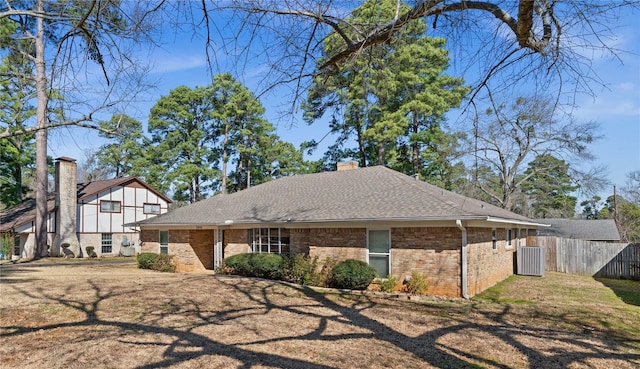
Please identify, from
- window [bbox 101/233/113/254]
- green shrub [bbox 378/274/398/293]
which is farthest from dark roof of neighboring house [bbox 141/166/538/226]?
window [bbox 101/233/113/254]

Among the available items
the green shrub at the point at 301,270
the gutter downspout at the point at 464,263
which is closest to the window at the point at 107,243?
the green shrub at the point at 301,270

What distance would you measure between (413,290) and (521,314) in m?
3.15

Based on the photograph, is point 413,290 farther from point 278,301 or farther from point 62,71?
point 62,71

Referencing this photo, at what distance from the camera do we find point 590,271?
1880 cm

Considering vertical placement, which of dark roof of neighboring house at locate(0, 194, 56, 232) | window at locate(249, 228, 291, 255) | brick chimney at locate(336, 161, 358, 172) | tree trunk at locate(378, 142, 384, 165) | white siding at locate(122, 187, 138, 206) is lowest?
window at locate(249, 228, 291, 255)

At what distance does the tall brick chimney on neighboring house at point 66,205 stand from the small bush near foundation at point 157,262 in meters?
11.2

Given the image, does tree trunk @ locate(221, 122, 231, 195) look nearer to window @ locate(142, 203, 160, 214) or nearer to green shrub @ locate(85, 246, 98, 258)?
window @ locate(142, 203, 160, 214)

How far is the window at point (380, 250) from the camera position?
42.2ft

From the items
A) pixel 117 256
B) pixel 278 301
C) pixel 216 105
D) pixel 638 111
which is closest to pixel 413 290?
pixel 278 301

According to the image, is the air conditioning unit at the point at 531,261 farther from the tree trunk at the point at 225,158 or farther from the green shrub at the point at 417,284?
the tree trunk at the point at 225,158

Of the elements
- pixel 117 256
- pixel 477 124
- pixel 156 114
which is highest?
pixel 156 114

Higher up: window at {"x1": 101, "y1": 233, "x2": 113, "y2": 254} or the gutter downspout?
the gutter downspout

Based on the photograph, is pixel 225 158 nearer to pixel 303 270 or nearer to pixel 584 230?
pixel 303 270

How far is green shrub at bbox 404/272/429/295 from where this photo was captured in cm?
1188
